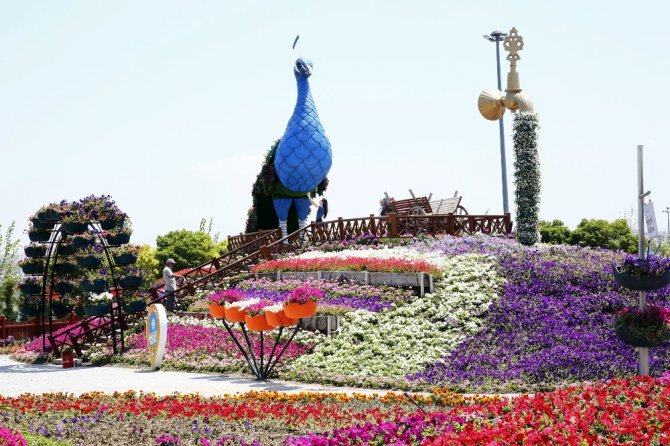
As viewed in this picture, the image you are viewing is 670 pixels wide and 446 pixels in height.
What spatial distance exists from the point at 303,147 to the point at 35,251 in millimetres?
11531

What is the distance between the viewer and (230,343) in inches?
763

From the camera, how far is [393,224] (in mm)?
28156

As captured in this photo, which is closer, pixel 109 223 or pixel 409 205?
pixel 109 223

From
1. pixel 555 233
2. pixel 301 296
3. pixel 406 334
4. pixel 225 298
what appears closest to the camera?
pixel 301 296

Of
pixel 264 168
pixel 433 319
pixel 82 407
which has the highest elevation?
pixel 264 168

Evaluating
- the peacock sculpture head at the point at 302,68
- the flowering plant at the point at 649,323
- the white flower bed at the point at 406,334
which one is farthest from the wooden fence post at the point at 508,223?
the flowering plant at the point at 649,323

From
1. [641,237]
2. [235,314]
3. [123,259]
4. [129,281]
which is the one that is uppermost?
[123,259]

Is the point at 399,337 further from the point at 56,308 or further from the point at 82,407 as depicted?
the point at 56,308

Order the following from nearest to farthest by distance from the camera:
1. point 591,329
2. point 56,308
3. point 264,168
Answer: point 591,329 → point 56,308 → point 264,168

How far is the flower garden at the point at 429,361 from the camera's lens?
29.1ft

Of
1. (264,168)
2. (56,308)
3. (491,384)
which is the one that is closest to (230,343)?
(491,384)

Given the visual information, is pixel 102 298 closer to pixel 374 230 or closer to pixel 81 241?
pixel 81 241

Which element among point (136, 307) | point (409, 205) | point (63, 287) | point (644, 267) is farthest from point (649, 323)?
point (63, 287)

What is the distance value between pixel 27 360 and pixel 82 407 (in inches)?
465
